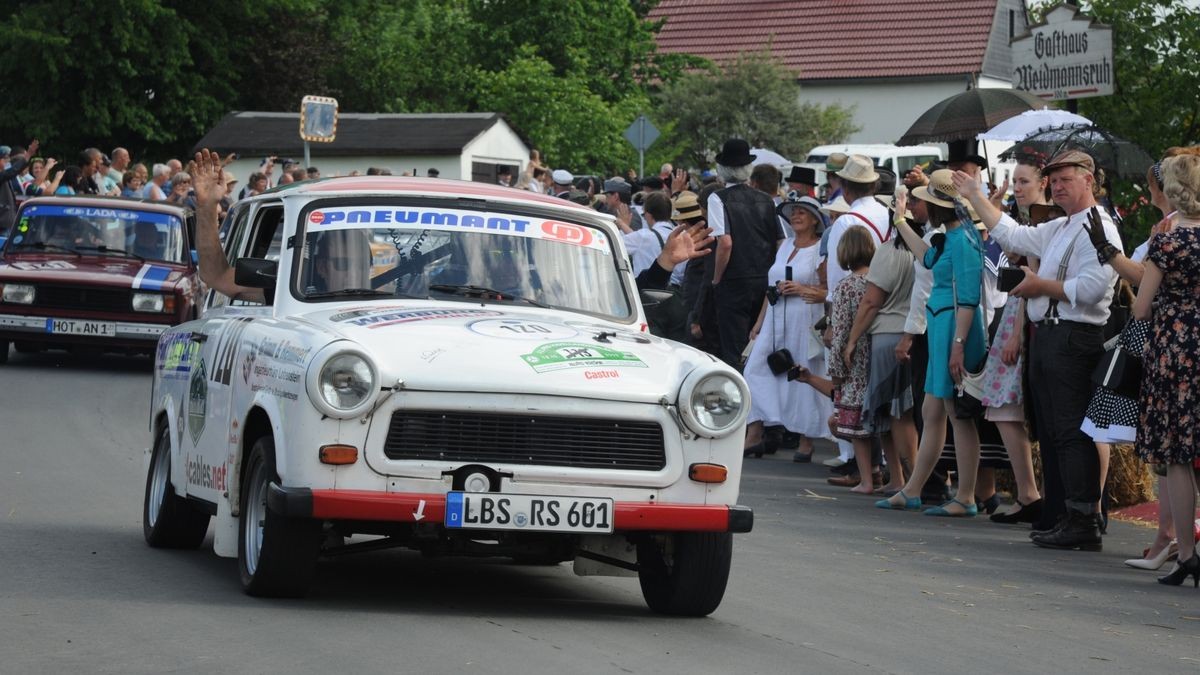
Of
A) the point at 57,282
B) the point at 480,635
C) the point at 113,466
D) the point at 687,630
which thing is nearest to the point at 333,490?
the point at 480,635

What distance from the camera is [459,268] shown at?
8930mm

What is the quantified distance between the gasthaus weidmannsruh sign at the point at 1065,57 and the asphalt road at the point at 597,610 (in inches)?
164

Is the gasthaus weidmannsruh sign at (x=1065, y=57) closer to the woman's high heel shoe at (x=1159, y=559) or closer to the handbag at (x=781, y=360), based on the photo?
the handbag at (x=781, y=360)

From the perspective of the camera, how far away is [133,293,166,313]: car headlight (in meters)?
20.3

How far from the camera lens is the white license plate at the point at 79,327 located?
20.2 m

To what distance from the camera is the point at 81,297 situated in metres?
20.2

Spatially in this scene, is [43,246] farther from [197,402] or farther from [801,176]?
[197,402]

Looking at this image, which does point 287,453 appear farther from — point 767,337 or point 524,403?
point 767,337

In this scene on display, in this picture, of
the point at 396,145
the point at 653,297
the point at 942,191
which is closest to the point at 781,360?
the point at 942,191

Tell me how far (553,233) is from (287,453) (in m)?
2.06

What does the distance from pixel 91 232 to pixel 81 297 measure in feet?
4.35

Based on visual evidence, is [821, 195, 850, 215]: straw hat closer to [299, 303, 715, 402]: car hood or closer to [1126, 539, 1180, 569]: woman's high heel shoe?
[1126, 539, 1180, 569]: woman's high heel shoe

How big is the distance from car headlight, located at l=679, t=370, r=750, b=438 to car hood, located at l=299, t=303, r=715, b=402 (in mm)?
69

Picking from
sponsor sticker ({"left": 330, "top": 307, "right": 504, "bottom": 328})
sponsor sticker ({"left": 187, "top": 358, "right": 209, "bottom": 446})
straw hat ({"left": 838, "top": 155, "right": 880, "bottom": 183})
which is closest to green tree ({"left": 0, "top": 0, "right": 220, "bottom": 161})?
straw hat ({"left": 838, "top": 155, "right": 880, "bottom": 183})
